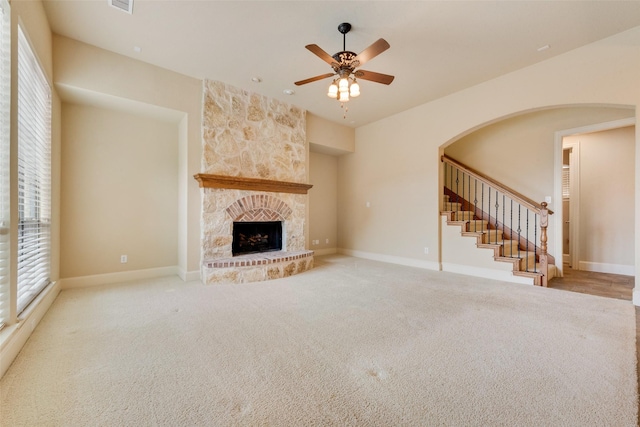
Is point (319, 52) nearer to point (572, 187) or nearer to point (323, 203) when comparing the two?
point (323, 203)

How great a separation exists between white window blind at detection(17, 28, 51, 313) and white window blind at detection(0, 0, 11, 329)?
1.24ft

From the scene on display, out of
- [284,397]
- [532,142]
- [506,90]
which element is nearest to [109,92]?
[284,397]

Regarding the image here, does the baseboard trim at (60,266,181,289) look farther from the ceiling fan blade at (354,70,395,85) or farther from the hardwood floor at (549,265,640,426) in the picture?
the hardwood floor at (549,265,640,426)

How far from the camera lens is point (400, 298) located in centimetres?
327

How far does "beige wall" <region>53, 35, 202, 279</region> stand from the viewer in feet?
10.8

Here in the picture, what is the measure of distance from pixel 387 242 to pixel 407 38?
12.4 feet

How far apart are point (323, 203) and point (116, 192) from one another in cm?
419

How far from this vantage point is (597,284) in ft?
12.9

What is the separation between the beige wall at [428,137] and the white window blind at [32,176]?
17.4 feet

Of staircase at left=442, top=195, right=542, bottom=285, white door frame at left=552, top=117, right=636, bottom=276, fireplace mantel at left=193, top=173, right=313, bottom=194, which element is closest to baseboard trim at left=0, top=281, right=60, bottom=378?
fireplace mantel at left=193, top=173, right=313, bottom=194

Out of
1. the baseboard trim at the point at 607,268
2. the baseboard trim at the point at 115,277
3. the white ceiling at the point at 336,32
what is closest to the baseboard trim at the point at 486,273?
the baseboard trim at the point at 607,268

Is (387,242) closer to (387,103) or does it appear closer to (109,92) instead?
(387,103)

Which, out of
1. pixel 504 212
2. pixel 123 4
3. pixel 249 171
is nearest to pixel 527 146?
pixel 504 212

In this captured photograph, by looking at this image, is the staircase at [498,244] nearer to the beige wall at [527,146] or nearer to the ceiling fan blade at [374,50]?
the beige wall at [527,146]
